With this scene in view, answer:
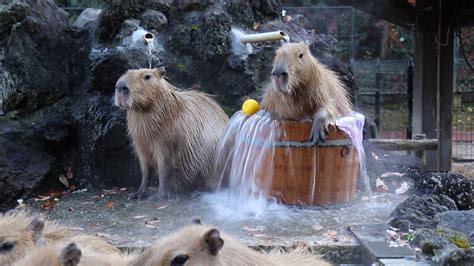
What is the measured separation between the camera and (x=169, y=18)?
6.65 metres

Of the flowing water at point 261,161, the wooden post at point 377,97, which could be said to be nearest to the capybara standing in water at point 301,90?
the flowing water at point 261,161

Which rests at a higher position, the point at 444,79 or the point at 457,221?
the point at 444,79

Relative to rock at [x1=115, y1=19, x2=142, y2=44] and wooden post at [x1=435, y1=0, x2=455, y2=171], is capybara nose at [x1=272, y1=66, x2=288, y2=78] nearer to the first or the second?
rock at [x1=115, y1=19, x2=142, y2=44]

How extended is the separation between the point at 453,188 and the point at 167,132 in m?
2.27

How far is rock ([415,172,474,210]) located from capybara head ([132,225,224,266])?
10.5 ft

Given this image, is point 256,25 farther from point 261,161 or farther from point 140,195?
point 140,195

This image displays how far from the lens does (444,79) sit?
27.2 ft

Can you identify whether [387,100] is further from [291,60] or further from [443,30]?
[291,60]

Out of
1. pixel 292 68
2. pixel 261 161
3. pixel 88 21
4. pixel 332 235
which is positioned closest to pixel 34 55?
pixel 88 21

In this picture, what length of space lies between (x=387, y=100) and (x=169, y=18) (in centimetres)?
696

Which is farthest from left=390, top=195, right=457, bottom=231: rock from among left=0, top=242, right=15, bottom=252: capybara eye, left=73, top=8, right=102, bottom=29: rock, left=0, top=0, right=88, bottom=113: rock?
left=73, top=8, right=102, bottom=29: rock

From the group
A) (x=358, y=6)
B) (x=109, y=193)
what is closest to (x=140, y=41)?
(x=109, y=193)

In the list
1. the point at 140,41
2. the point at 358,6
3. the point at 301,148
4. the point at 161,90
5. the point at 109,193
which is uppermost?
the point at 358,6

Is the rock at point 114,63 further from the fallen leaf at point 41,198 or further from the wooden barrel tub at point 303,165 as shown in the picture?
the wooden barrel tub at point 303,165
